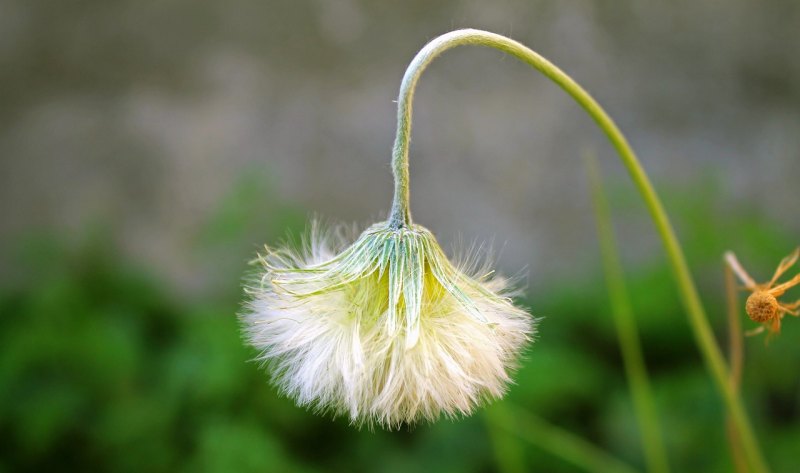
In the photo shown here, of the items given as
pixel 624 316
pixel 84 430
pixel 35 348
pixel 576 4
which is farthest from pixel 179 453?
pixel 576 4

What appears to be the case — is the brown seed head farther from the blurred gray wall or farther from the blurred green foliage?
the blurred gray wall

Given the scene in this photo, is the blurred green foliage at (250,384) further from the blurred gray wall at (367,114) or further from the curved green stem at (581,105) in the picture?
the curved green stem at (581,105)

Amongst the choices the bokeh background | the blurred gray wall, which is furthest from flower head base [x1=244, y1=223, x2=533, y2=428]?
the blurred gray wall

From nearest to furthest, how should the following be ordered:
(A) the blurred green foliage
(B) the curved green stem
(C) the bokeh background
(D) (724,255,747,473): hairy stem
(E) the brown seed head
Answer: (B) the curved green stem < (E) the brown seed head < (D) (724,255,747,473): hairy stem < (A) the blurred green foliage < (C) the bokeh background

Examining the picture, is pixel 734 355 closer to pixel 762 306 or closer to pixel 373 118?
pixel 762 306

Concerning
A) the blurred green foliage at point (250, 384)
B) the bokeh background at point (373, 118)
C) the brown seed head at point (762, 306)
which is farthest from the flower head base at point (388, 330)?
the bokeh background at point (373, 118)

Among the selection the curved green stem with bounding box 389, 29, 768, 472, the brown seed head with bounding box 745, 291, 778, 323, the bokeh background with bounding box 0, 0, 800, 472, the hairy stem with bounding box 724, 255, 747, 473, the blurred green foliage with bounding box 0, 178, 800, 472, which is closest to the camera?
the curved green stem with bounding box 389, 29, 768, 472

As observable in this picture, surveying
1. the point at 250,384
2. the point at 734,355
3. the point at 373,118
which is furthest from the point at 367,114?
the point at 734,355
